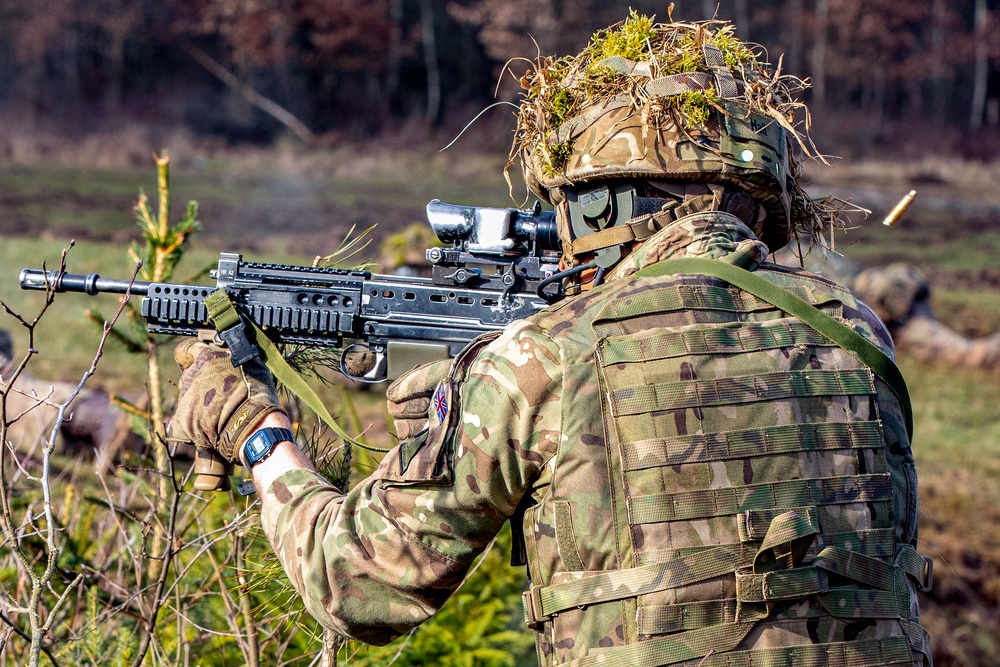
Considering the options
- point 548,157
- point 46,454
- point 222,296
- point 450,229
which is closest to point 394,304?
point 450,229

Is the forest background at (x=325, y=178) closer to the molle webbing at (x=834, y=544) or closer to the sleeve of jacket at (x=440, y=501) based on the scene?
the sleeve of jacket at (x=440, y=501)

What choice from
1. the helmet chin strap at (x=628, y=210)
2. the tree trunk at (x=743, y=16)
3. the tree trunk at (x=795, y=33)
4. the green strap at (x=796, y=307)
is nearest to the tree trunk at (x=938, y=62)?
the tree trunk at (x=795, y=33)

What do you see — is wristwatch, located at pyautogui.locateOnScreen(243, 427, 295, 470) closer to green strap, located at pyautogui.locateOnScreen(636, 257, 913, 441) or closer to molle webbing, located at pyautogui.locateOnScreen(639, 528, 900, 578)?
molle webbing, located at pyautogui.locateOnScreen(639, 528, 900, 578)

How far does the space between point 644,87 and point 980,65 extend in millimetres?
26284

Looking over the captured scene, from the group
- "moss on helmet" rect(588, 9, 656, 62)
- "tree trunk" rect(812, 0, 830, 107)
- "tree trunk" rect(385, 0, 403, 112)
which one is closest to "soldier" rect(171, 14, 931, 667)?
"moss on helmet" rect(588, 9, 656, 62)

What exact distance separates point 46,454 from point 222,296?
899 millimetres

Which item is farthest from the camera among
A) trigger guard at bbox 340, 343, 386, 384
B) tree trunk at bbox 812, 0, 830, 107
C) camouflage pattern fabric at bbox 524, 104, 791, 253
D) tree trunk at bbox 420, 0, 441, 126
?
tree trunk at bbox 812, 0, 830, 107

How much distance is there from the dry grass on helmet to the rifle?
0.34m

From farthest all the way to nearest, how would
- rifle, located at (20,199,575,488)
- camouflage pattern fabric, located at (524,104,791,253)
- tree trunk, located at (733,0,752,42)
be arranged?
tree trunk, located at (733,0,752,42) → rifle, located at (20,199,575,488) → camouflage pattern fabric, located at (524,104,791,253)

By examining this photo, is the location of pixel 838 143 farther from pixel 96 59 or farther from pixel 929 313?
pixel 96 59

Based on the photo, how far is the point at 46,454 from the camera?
2193 mm

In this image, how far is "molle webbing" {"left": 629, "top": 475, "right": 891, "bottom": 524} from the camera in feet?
6.64

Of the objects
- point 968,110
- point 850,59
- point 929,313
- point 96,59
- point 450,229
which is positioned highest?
point 96,59

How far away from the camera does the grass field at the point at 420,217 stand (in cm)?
698
